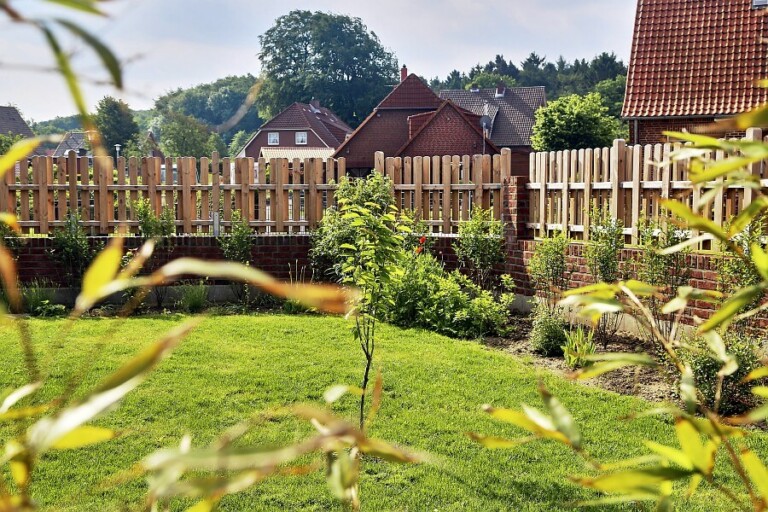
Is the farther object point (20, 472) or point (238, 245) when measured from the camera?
point (238, 245)

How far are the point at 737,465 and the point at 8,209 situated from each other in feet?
37.1

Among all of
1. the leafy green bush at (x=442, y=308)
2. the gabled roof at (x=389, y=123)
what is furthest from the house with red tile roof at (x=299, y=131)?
the leafy green bush at (x=442, y=308)

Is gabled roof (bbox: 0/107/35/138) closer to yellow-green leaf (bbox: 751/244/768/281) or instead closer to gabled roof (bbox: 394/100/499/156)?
gabled roof (bbox: 394/100/499/156)

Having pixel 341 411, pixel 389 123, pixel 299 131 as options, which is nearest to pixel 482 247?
pixel 341 411

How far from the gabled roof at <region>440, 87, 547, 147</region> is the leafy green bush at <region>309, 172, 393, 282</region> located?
3502 cm

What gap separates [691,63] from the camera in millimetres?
17438

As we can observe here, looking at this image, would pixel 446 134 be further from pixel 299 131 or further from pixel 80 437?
pixel 80 437

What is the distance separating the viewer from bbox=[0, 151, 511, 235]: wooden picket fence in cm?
1084

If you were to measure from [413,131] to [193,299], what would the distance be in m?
27.2

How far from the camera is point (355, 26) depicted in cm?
3953

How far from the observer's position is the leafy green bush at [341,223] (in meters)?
8.62

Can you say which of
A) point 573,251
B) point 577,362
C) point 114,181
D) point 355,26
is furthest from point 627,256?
point 355,26

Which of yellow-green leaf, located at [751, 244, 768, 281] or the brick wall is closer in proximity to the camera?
yellow-green leaf, located at [751, 244, 768, 281]

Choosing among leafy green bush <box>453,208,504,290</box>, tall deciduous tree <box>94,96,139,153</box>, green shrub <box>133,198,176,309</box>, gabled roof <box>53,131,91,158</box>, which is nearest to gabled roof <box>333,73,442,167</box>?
gabled roof <box>53,131,91,158</box>
